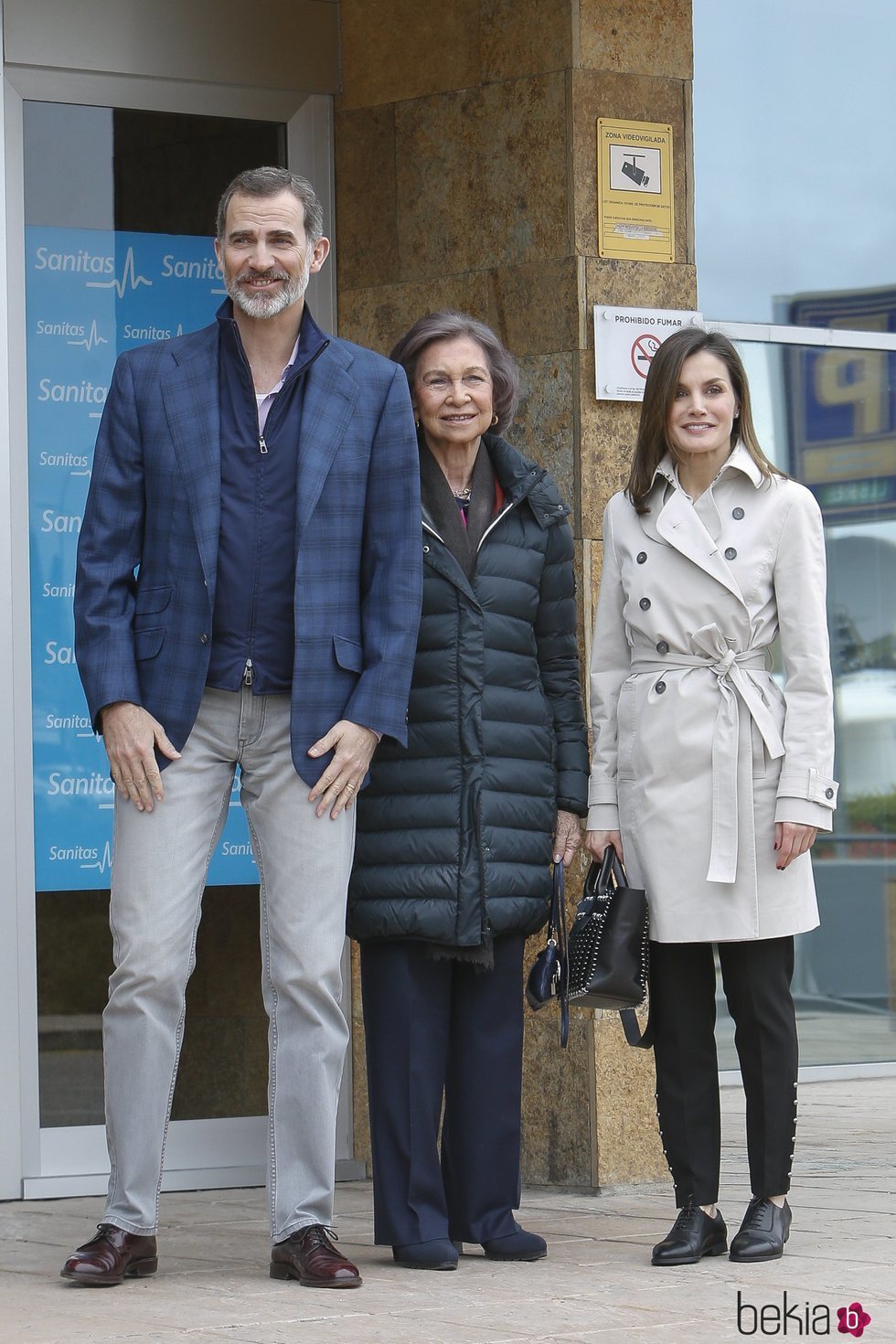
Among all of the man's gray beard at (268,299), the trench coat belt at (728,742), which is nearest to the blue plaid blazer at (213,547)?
the man's gray beard at (268,299)

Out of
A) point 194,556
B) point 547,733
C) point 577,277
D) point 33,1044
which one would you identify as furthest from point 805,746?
point 33,1044

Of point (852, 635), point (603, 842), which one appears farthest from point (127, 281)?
point (852, 635)

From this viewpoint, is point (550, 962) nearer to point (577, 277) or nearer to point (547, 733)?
point (547, 733)

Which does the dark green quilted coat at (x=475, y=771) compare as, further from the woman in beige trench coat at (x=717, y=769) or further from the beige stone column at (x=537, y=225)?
the beige stone column at (x=537, y=225)

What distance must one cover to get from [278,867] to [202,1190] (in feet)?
6.15

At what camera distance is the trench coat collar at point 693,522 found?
4.30 m

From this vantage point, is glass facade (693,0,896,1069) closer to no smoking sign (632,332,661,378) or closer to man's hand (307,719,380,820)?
no smoking sign (632,332,661,378)

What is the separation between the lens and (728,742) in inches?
167

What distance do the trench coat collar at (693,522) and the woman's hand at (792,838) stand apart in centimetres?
47

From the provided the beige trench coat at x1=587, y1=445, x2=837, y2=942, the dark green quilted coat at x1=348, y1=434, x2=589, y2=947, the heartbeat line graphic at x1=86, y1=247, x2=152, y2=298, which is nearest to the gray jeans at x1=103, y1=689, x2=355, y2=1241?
the dark green quilted coat at x1=348, y1=434, x2=589, y2=947

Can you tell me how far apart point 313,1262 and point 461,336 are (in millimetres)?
1966

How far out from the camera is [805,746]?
422 centimetres

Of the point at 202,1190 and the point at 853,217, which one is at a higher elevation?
the point at 853,217

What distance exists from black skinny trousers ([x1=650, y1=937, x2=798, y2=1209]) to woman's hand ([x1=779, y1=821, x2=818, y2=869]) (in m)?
0.21
